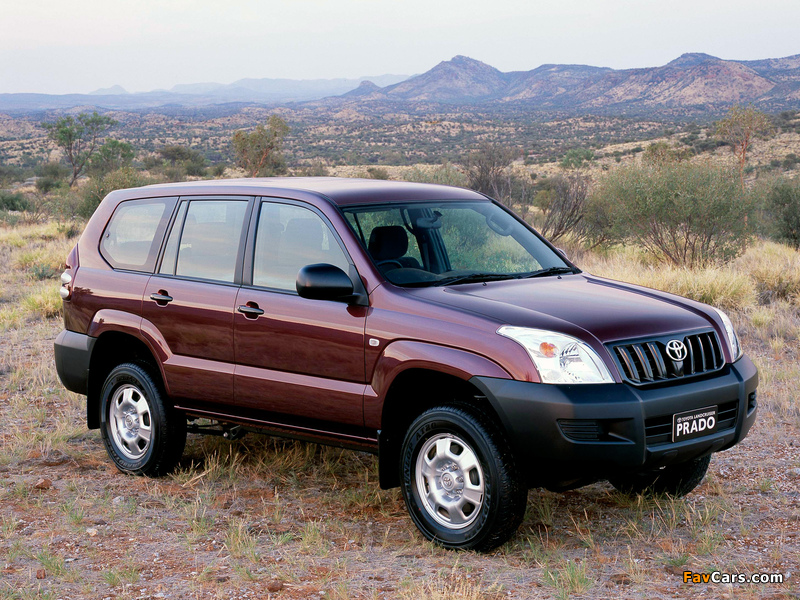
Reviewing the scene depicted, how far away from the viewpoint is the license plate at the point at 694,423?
13.5ft

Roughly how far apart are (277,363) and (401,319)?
90 centimetres

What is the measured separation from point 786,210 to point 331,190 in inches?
727

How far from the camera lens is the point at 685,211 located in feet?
48.3

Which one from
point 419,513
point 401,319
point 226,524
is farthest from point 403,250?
point 226,524

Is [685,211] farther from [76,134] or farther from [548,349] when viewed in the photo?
[76,134]

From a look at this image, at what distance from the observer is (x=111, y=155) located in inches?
1875

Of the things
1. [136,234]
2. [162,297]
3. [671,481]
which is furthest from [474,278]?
[136,234]

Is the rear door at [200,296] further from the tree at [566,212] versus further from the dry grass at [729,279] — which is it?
the tree at [566,212]

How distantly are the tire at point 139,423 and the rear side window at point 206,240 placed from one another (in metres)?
0.77

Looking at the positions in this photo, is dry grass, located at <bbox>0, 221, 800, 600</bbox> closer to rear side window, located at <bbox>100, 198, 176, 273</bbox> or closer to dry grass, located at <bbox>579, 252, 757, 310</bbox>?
rear side window, located at <bbox>100, 198, 176, 273</bbox>

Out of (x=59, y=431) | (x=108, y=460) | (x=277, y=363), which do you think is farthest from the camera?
(x=59, y=431)

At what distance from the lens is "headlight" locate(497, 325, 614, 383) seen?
4.00 metres

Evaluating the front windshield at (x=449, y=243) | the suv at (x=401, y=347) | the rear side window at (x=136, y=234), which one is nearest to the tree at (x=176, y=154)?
the rear side window at (x=136, y=234)

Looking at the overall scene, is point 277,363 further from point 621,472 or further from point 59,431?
point 59,431
